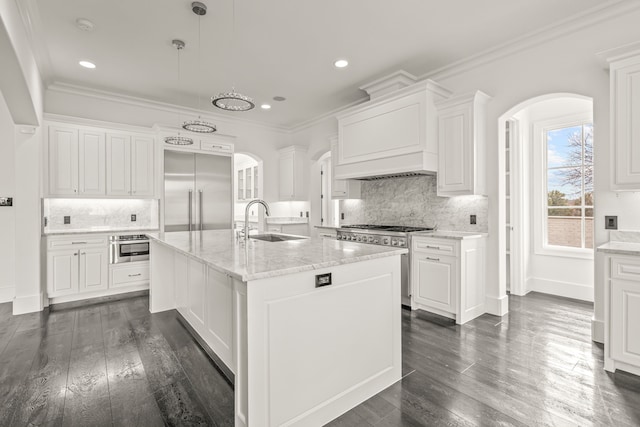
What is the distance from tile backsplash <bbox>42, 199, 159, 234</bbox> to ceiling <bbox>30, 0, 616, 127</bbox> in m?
1.71

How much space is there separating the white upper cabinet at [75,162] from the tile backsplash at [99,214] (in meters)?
0.50

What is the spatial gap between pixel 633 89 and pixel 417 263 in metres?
2.37

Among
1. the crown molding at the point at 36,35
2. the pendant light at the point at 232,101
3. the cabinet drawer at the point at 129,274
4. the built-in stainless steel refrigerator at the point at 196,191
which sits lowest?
the cabinet drawer at the point at 129,274

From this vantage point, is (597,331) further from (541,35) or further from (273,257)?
(273,257)

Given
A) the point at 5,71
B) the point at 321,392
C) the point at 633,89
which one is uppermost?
the point at 5,71

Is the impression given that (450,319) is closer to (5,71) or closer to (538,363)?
(538,363)

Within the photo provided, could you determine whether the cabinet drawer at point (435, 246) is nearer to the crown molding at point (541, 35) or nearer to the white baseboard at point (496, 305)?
the white baseboard at point (496, 305)

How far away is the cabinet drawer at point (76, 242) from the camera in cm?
400

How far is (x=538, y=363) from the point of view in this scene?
8.02 ft

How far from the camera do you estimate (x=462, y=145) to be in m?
3.59

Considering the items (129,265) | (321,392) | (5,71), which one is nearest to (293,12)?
(5,71)

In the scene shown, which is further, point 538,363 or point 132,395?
point 538,363

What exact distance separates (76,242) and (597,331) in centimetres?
→ 587

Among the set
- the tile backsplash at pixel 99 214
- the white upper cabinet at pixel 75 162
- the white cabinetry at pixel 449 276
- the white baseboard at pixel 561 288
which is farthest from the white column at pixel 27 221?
the white baseboard at pixel 561 288
